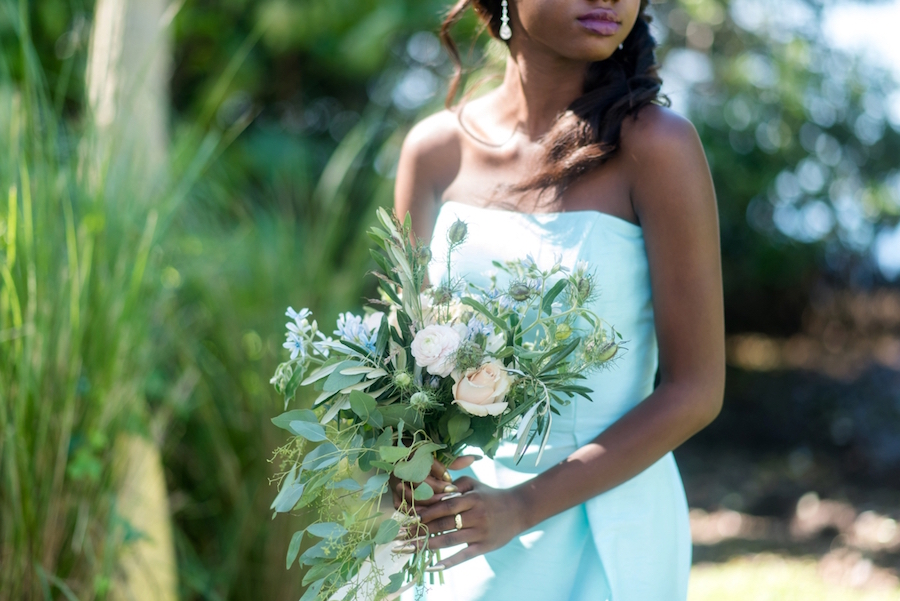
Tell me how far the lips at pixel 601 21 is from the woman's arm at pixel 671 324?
0.22 m

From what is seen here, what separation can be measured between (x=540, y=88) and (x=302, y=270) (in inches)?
84.4

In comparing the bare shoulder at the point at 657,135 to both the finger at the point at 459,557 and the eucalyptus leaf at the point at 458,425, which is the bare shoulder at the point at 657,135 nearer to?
the eucalyptus leaf at the point at 458,425

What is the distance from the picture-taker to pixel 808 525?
542 centimetres

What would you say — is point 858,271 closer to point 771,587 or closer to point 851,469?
point 851,469

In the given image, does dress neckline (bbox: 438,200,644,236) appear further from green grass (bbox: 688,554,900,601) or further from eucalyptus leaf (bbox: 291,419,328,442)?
green grass (bbox: 688,554,900,601)

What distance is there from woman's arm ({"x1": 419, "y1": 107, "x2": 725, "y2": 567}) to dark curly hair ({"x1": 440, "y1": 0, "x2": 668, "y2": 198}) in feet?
0.31

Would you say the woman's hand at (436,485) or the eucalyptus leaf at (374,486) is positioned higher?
the eucalyptus leaf at (374,486)

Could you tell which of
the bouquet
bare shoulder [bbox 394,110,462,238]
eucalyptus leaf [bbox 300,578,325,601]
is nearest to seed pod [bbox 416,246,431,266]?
the bouquet

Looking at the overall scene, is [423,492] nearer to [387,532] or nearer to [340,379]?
[387,532]

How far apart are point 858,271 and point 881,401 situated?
1101 millimetres

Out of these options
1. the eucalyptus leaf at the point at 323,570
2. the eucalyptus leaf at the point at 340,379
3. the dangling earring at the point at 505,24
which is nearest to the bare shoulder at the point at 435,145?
the dangling earring at the point at 505,24

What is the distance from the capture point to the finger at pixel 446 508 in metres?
1.46

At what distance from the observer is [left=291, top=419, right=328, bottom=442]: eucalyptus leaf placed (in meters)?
1.39

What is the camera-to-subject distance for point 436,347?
1.34m
